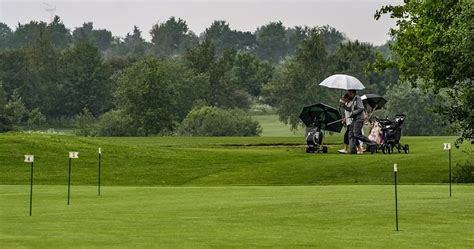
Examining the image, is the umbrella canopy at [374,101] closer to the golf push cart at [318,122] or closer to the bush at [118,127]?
the golf push cart at [318,122]

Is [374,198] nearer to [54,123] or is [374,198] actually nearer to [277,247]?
[277,247]

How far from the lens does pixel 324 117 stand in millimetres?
55469

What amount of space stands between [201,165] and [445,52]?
51.6 feet

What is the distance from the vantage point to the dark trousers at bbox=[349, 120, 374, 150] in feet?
174

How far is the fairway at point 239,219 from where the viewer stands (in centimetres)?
1977

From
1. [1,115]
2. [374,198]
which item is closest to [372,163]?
[374,198]

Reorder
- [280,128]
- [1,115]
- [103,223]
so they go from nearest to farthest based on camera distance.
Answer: [103,223], [1,115], [280,128]

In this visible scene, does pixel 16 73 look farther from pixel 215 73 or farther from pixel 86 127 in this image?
pixel 86 127

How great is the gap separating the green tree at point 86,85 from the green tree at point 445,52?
107620 mm

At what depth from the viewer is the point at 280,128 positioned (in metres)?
165

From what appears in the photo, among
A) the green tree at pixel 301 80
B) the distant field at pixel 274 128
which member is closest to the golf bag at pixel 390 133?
the green tree at pixel 301 80

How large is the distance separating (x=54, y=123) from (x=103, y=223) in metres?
137

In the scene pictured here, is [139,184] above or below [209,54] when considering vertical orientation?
below

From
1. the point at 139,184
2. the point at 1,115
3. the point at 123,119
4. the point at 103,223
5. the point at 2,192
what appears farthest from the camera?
the point at 123,119
